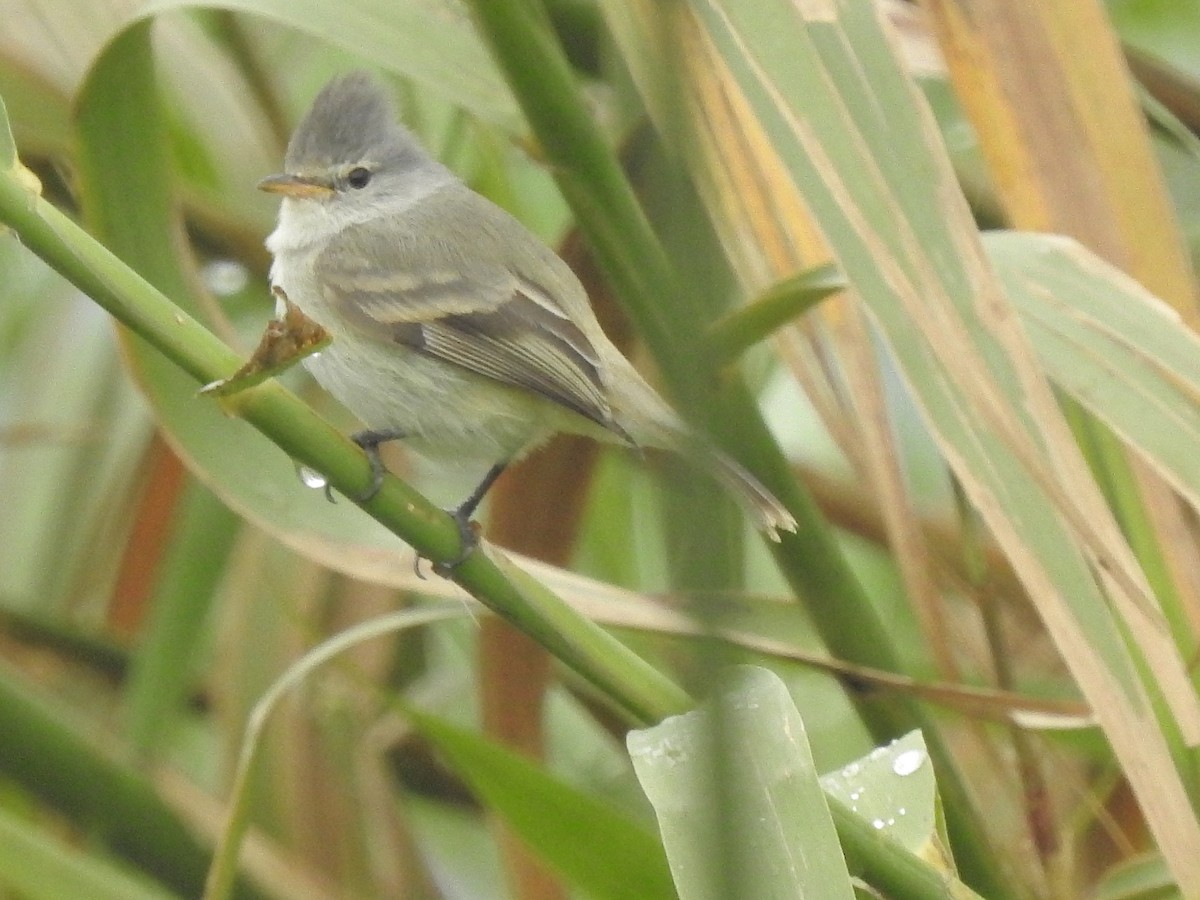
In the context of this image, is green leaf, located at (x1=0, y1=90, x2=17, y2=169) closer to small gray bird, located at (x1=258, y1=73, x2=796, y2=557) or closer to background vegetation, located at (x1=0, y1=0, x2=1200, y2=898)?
background vegetation, located at (x1=0, y1=0, x2=1200, y2=898)

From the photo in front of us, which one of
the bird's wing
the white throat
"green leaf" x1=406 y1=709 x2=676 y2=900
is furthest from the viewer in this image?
the white throat

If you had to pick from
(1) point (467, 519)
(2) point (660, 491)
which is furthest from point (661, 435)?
(2) point (660, 491)

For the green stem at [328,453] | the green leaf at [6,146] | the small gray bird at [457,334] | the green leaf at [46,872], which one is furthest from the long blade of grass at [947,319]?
the green leaf at [46,872]

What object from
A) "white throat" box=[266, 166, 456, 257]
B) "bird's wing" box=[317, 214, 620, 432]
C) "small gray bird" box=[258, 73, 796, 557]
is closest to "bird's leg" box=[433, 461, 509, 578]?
"small gray bird" box=[258, 73, 796, 557]

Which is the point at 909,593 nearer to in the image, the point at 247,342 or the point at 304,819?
the point at 304,819

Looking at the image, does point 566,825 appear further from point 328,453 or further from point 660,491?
point 660,491

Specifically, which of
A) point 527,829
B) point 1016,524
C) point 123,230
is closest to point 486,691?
point 527,829

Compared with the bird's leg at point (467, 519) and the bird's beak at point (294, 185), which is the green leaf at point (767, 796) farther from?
the bird's beak at point (294, 185)
